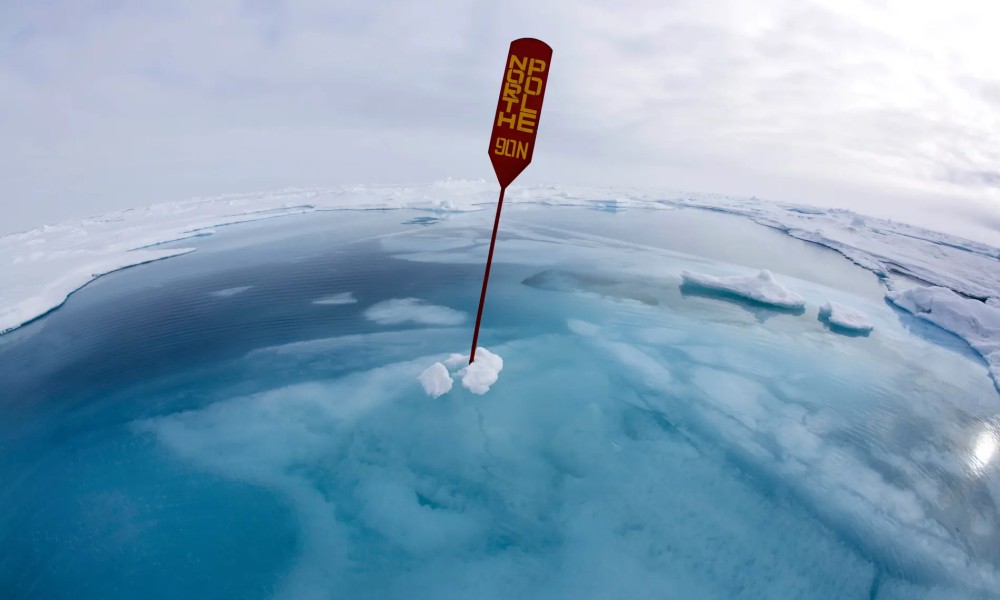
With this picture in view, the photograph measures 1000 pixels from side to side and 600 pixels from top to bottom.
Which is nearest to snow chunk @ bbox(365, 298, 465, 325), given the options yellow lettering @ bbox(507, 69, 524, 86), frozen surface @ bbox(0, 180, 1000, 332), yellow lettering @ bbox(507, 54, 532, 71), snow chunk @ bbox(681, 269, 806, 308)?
yellow lettering @ bbox(507, 69, 524, 86)

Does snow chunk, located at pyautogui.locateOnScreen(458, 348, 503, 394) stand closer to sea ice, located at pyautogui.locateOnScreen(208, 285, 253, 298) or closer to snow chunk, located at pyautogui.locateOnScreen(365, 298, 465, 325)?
snow chunk, located at pyautogui.locateOnScreen(365, 298, 465, 325)

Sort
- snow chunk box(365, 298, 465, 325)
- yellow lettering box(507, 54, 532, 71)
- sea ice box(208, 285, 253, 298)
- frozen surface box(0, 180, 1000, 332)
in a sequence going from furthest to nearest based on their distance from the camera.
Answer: frozen surface box(0, 180, 1000, 332) < sea ice box(208, 285, 253, 298) < snow chunk box(365, 298, 465, 325) < yellow lettering box(507, 54, 532, 71)

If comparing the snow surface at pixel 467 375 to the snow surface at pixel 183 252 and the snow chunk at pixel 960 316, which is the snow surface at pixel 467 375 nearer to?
the snow surface at pixel 183 252

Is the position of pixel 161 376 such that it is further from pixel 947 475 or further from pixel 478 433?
pixel 947 475

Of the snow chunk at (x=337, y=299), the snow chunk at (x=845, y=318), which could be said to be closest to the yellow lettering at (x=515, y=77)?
the snow chunk at (x=337, y=299)

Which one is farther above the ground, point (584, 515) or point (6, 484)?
point (584, 515)

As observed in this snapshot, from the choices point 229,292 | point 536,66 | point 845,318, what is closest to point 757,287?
point 845,318

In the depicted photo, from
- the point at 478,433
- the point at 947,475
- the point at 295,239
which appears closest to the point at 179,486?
the point at 478,433
